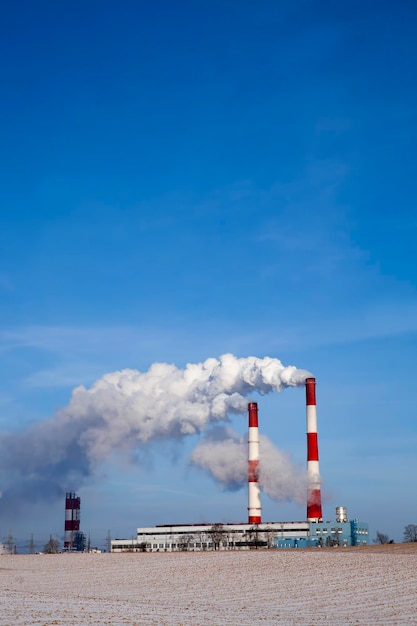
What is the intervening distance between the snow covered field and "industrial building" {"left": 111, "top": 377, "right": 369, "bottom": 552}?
31120 millimetres

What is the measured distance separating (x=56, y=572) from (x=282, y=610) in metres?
32.2

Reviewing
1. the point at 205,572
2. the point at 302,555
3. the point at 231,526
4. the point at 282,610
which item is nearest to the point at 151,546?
the point at 231,526

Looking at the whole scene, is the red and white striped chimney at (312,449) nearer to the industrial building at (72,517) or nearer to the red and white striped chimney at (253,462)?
the red and white striped chimney at (253,462)

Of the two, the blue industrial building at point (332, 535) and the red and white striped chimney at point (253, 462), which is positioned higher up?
the red and white striped chimney at point (253, 462)

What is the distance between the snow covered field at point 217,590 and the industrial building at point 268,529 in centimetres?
3112

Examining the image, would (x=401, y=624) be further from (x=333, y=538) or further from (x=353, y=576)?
(x=333, y=538)

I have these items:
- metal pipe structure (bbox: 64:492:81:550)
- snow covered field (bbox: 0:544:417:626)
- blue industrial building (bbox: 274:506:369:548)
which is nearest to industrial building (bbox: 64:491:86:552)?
metal pipe structure (bbox: 64:492:81:550)

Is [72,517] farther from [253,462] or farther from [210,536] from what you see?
[253,462]

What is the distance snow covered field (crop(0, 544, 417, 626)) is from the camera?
3325 centimetres

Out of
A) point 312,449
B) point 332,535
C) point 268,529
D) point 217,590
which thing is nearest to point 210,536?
point 268,529

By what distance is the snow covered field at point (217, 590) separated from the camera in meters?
33.2

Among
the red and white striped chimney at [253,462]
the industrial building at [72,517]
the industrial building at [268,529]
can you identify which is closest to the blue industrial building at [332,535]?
the industrial building at [268,529]

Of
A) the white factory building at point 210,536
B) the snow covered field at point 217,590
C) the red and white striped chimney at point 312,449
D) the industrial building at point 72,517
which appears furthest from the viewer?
the industrial building at point 72,517

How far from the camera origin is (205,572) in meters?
61.3
